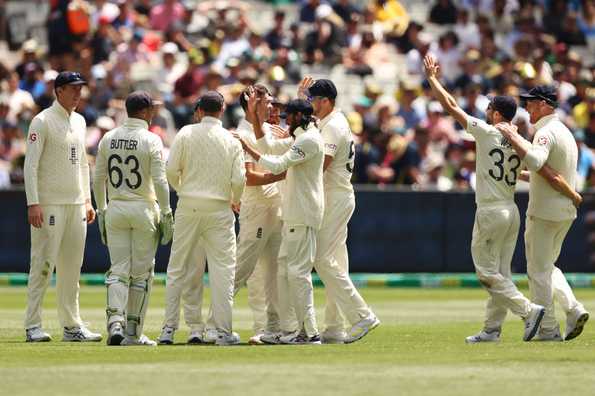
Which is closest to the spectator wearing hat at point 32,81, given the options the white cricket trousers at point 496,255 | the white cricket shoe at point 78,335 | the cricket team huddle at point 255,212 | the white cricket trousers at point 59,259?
the cricket team huddle at point 255,212

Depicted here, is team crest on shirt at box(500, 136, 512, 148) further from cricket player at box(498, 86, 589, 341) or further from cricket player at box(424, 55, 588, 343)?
cricket player at box(498, 86, 589, 341)

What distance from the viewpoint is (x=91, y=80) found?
96.8ft

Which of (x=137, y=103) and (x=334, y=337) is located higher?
(x=137, y=103)

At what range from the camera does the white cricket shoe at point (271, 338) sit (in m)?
15.6

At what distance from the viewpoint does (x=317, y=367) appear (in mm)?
12594

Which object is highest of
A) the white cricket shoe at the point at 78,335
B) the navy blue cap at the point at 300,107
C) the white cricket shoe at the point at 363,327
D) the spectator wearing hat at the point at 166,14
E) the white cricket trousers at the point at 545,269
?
the spectator wearing hat at the point at 166,14

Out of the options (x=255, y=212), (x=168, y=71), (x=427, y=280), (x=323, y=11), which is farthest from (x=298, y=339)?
(x=323, y=11)

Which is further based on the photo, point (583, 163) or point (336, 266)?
point (583, 163)

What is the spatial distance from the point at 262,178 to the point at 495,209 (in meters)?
2.27

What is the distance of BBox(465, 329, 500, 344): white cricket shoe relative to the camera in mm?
15406

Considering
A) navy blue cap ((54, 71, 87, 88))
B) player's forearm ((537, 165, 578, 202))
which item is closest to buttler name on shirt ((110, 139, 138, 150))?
navy blue cap ((54, 71, 87, 88))

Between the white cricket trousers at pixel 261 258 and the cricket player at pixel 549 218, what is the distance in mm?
2517

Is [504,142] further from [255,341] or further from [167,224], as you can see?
[167,224]

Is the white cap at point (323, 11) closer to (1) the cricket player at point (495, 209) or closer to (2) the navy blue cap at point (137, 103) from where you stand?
(1) the cricket player at point (495, 209)
